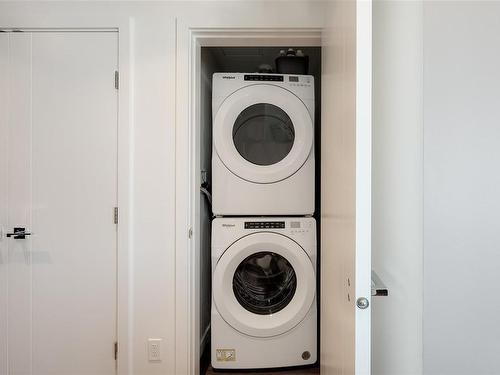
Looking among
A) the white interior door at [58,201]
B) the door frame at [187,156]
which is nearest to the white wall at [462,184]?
the door frame at [187,156]

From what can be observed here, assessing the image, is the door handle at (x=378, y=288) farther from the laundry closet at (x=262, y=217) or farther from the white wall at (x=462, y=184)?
the laundry closet at (x=262, y=217)

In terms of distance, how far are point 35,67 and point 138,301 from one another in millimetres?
1313

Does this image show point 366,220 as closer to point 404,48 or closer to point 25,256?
point 404,48

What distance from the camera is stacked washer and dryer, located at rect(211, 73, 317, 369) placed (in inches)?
69.9

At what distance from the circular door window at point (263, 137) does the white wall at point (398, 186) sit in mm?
816

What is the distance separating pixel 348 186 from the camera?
3.08 feet

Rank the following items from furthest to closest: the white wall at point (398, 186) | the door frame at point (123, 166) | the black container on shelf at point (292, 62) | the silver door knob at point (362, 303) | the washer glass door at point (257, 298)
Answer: the black container on shelf at point (292, 62), the washer glass door at point (257, 298), the door frame at point (123, 166), the white wall at point (398, 186), the silver door knob at point (362, 303)

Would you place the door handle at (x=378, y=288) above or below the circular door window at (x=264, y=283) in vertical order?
above

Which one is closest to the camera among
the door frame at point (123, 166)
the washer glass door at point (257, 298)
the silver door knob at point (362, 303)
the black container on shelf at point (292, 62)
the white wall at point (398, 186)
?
the silver door knob at point (362, 303)

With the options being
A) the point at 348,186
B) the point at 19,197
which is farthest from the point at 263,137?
the point at 19,197

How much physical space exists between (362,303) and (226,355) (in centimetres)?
123

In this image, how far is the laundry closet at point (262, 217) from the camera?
1.78 metres

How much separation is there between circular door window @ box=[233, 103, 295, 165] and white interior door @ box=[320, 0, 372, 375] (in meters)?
0.54

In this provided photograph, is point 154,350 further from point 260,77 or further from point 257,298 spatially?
point 260,77
